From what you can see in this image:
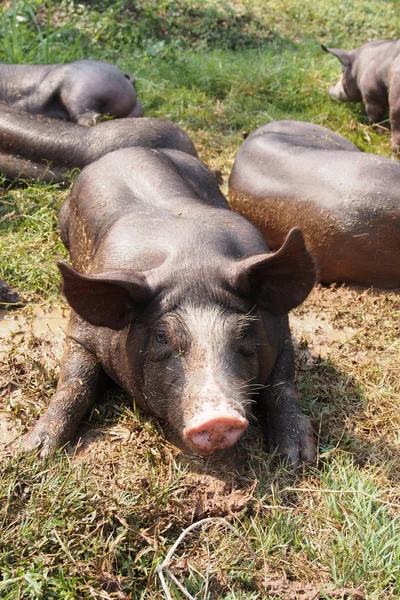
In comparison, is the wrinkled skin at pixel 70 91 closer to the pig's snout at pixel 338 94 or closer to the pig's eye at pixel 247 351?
the pig's snout at pixel 338 94

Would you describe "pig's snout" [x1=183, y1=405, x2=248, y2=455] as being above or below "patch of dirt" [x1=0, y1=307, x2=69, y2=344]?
above

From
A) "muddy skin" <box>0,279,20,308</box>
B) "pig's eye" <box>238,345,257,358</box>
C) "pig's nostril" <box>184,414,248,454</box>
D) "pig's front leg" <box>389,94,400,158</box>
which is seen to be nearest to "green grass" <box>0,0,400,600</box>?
"muddy skin" <box>0,279,20,308</box>

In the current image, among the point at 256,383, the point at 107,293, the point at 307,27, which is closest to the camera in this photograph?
the point at 107,293

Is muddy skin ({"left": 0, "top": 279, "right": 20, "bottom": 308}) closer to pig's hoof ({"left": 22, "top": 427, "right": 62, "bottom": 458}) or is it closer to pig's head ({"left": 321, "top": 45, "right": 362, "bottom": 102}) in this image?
pig's hoof ({"left": 22, "top": 427, "right": 62, "bottom": 458})

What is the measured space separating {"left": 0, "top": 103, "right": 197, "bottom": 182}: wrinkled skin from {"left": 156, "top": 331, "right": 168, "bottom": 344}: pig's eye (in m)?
3.56

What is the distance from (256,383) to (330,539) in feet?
3.10

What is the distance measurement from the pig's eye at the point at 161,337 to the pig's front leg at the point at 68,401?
0.75 meters

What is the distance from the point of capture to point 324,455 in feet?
12.9

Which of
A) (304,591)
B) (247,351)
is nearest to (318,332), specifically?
(247,351)

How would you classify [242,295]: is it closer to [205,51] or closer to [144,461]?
[144,461]

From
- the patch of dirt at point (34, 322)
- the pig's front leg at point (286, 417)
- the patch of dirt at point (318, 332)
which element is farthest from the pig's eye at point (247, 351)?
the patch of dirt at point (34, 322)

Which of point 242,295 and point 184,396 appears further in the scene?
point 242,295

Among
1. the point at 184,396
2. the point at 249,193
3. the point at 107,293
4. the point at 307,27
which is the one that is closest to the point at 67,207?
the point at 249,193

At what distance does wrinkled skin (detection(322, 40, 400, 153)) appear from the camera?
9.92 metres
